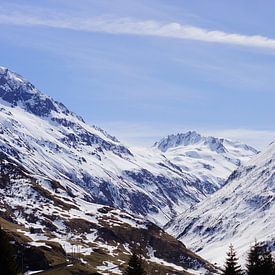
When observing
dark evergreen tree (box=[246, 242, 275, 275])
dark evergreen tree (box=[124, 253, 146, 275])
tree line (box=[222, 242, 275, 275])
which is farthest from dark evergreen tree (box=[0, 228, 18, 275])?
dark evergreen tree (box=[246, 242, 275, 275])

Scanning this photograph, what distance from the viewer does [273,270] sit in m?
56.2

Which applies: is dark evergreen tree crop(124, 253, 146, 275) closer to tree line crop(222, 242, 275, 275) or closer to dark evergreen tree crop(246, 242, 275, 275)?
tree line crop(222, 242, 275, 275)

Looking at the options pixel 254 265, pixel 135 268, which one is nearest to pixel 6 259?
pixel 135 268

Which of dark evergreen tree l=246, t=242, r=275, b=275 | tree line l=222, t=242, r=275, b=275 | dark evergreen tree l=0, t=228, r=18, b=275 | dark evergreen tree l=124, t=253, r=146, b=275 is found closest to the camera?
dark evergreen tree l=0, t=228, r=18, b=275

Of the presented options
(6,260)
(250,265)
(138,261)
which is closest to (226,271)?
(250,265)

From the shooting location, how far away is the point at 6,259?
135 ft

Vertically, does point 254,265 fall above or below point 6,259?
above

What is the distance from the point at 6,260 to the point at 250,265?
25.6 metres

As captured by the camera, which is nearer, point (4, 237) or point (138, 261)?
point (4, 237)

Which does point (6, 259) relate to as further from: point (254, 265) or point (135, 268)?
point (254, 265)

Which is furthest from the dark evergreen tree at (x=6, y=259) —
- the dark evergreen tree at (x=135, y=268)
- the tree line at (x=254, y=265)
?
the tree line at (x=254, y=265)

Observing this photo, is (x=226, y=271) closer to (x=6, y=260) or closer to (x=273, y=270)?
(x=273, y=270)

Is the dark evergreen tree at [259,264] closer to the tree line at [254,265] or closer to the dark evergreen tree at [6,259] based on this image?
the tree line at [254,265]

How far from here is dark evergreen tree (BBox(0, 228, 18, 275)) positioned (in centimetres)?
4050
